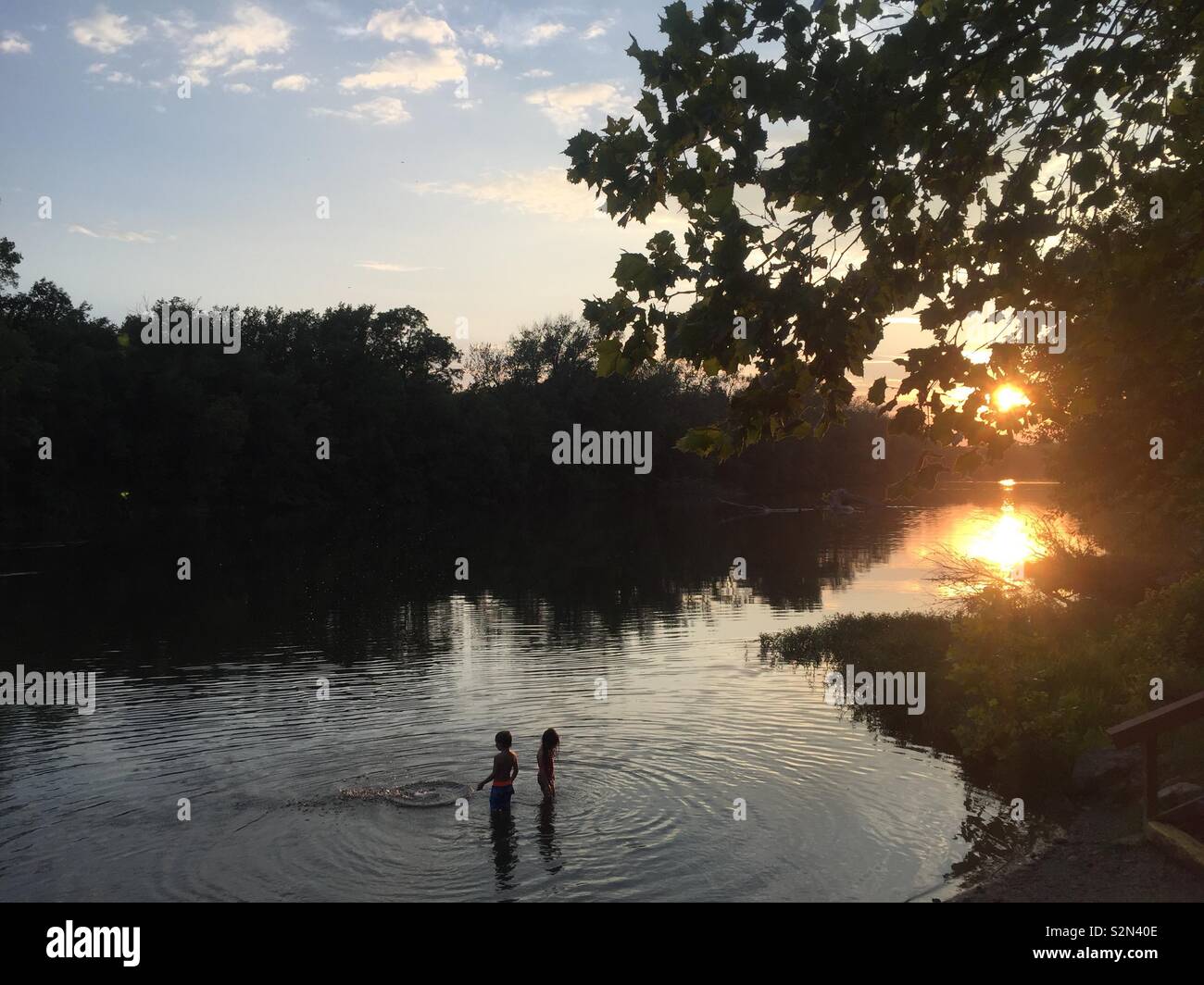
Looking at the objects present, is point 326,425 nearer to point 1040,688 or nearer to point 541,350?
point 541,350

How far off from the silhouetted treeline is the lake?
35713 millimetres

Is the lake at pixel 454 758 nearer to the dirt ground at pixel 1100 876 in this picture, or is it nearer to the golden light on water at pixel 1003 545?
the dirt ground at pixel 1100 876

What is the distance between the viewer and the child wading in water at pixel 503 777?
55.6 ft

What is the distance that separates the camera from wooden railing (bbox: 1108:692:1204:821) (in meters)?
11.8

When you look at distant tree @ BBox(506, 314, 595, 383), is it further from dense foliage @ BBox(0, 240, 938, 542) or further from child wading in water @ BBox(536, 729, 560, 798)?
child wading in water @ BBox(536, 729, 560, 798)

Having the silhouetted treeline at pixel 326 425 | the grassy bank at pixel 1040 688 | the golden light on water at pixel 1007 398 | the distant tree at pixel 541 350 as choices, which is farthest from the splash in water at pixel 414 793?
the distant tree at pixel 541 350

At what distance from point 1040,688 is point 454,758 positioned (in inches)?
449

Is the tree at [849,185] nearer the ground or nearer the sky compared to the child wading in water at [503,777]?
nearer the sky

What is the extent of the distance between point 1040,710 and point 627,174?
49.2 ft

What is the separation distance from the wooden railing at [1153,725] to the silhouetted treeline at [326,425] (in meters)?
59.4

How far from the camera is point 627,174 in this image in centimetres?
916

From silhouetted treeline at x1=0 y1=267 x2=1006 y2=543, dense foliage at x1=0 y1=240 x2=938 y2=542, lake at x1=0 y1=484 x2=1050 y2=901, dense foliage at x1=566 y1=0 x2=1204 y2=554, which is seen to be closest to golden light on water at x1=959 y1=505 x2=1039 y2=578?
lake at x1=0 y1=484 x2=1050 y2=901

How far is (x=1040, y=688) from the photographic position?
845 inches

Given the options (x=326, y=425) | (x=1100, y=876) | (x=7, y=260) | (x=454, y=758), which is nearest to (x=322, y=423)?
(x=326, y=425)
